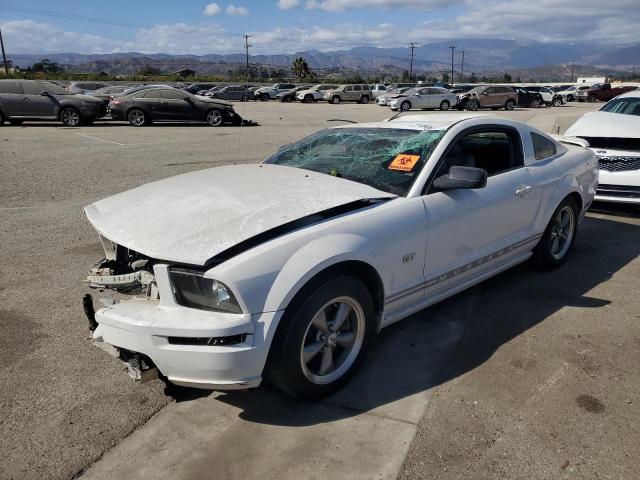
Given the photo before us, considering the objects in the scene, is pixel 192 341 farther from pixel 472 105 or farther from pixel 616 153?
pixel 472 105

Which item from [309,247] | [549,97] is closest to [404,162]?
[309,247]

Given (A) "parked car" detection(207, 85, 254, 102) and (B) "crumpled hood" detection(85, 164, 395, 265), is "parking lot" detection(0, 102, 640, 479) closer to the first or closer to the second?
(B) "crumpled hood" detection(85, 164, 395, 265)

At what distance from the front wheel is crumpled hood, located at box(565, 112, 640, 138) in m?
15.1

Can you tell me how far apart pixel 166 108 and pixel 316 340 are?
18724 mm

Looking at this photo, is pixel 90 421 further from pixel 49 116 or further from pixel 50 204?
pixel 49 116

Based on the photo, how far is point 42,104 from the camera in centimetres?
1798

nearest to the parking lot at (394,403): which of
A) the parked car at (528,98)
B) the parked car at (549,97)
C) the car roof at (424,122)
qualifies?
the car roof at (424,122)

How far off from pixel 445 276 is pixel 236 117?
1837cm

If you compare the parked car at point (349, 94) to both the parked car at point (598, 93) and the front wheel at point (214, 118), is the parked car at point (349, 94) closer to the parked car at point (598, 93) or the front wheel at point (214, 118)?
the parked car at point (598, 93)

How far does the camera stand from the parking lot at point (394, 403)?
258 centimetres

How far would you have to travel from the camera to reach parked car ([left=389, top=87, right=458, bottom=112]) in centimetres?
3472

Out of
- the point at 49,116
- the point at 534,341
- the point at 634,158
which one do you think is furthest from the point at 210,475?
the point at 49,116

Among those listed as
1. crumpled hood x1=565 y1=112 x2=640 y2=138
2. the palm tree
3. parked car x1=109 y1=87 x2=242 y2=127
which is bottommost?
crumpled hood x1=565 y1=112 x2=640 y2=138

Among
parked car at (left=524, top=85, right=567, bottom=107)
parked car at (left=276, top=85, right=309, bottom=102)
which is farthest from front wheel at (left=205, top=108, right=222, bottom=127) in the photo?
parked car at (left=524, top=85, right=567, bottom=107)
